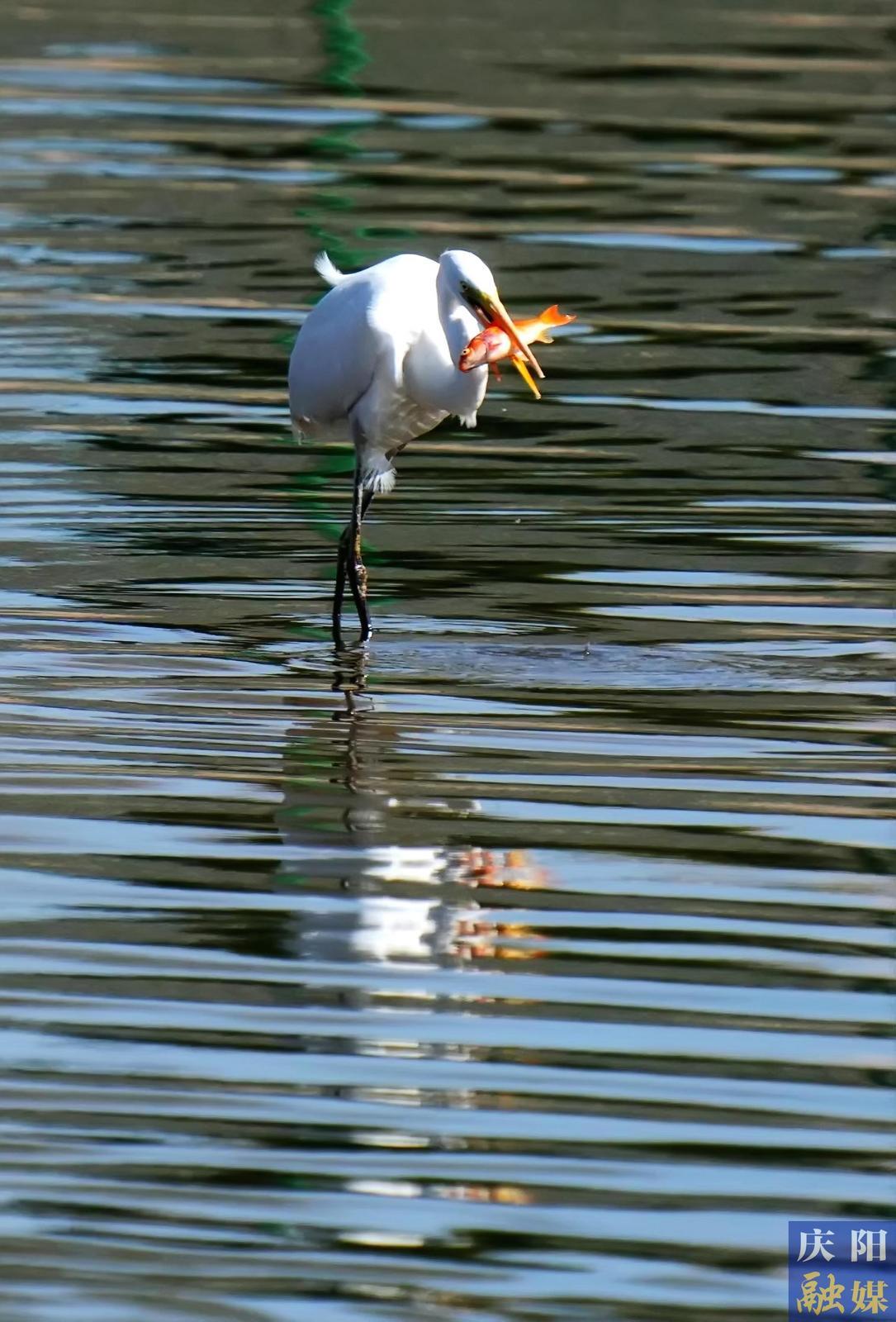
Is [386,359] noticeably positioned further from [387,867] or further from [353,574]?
[387,867]

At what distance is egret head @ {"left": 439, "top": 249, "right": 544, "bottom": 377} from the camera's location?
8172mm

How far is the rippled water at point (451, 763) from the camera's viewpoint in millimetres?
4617

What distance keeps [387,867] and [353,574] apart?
261 centimetres

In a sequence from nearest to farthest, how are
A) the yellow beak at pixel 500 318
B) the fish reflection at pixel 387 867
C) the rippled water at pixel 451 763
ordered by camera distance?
the rippled water at pixel 451 763
the fish reflection at pixel 387 867
the yellow beak at pixel 500 318

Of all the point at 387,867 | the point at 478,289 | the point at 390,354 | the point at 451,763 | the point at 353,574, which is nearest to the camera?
the point at 387,867

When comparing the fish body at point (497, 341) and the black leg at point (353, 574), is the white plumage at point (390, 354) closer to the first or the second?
the fish body at point (497, 341)

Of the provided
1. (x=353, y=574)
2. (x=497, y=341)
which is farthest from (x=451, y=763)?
(x=353, y=574)

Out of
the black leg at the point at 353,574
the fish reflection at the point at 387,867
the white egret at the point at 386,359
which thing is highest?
the white egret at the point at 386,359

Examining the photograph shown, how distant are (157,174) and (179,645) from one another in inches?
334

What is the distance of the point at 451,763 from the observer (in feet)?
23.8

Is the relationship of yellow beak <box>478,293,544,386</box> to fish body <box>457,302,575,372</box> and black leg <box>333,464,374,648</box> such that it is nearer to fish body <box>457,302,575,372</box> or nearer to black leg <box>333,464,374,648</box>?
fish body <box>457,302,575,372</box>

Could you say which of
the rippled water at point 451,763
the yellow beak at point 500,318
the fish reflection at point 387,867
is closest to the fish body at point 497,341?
the yellow beak at point 500,318

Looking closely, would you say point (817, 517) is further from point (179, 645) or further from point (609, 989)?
point (609, 989)

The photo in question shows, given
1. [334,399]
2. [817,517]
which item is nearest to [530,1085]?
[334,399]
